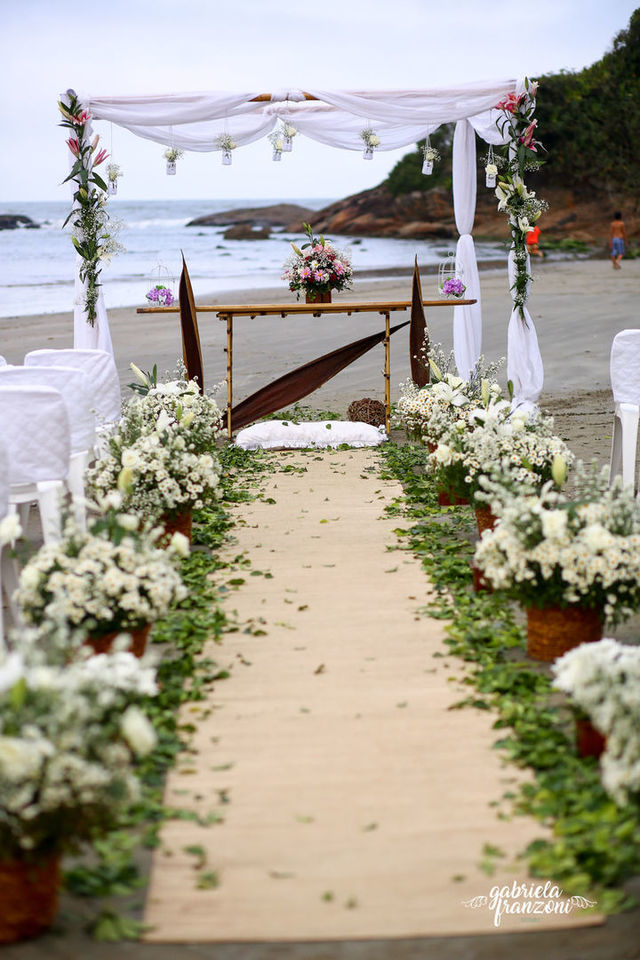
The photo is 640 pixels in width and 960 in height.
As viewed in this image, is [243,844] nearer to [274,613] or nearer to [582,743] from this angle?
[582,743]

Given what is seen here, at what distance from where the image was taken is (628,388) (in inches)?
229

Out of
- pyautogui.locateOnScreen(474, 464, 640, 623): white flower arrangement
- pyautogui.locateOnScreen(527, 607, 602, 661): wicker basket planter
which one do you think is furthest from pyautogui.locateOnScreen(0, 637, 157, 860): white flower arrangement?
pyautogui.locateOnScreen(527, 607, 602, 661): wicker basket planter

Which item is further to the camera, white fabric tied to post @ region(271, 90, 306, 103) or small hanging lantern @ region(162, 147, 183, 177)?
small hanging lantern @ region(162, 147, 183, 177)

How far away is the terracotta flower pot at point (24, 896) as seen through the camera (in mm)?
2262

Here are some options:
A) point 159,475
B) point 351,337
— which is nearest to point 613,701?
point 159,475

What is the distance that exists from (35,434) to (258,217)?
54.8m

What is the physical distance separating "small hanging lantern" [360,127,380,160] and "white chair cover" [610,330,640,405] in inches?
149

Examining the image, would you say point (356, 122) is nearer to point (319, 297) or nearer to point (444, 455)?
point (319, 297)

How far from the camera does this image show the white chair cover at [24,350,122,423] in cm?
636

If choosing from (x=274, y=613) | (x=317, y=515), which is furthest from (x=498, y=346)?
(x=274, y=613)

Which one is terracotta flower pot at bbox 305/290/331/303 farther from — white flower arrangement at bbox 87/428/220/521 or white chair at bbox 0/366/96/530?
white flower arrangement at bbox 87/428/220/521

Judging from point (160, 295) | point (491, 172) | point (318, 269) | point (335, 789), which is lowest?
point (335, 789)

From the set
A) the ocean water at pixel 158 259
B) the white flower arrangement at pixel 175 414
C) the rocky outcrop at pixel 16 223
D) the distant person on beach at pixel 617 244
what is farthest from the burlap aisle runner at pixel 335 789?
the rocky outcrop at pixel 16 223

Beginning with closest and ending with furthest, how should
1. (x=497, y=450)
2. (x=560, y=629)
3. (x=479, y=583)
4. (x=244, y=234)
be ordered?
(x=560, y=629) < (x=479, y=583) < (x=497, y=450) < (x=244, y=234)
